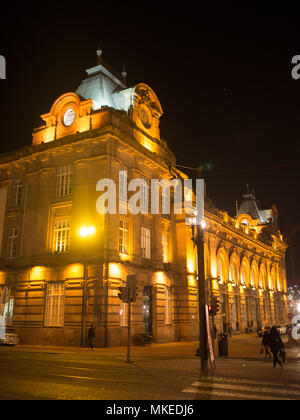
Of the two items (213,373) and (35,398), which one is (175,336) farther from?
(35,398)

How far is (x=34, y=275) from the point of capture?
3120 centimetres

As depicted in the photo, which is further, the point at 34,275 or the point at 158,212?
the point at 158,212

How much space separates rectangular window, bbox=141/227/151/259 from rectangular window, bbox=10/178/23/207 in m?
12.0

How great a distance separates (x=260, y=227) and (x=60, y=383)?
216 feet

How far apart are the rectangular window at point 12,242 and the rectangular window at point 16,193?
2.54 m

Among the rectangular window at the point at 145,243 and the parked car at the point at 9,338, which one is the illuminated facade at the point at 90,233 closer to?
the rectangular window at the point at 145,243

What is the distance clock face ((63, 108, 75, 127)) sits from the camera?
110 ft

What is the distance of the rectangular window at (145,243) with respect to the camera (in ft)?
110

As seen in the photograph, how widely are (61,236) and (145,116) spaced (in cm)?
1440

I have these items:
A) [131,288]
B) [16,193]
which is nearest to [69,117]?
[16,193]

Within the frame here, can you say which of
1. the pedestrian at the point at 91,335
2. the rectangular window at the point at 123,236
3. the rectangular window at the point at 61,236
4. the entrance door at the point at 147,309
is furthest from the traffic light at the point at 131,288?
the entrance door at the point at 147,309

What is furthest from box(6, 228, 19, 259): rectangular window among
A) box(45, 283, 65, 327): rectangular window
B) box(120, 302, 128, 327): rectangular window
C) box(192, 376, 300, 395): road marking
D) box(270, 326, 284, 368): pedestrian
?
box(192, 376, 300, 395): road marking

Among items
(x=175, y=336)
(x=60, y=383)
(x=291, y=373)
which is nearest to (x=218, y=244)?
(x=175, y=336)
